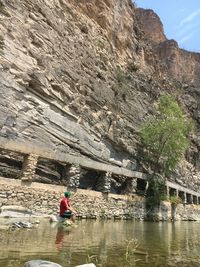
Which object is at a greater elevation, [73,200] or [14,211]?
A: [73,200]

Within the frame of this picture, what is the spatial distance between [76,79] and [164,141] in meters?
12.6

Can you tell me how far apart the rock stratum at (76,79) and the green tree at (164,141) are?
6.12 feet

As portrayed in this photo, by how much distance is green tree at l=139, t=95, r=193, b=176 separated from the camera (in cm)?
3689

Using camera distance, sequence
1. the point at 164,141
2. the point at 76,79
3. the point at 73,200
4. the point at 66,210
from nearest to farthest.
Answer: the point at 66,210
the point at 73,200
the point at 76,79
the point at 164,141

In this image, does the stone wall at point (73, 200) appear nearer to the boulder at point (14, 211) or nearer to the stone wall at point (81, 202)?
the stone wall at point (81, 202)

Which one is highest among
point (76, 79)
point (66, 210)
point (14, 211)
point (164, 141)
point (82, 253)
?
point (76, 79)

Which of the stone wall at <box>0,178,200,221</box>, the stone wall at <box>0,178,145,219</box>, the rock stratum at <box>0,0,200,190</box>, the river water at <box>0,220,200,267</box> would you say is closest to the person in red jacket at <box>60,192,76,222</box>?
the stone wall at <box>0,178,200,221</box>

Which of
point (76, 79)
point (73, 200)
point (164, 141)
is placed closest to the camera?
point (73, 200)

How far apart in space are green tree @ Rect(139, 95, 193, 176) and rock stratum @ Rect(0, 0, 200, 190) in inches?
73.4

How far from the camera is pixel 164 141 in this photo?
3744 cm

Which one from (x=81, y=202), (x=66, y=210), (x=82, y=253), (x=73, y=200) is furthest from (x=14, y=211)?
(x=82, y=253)

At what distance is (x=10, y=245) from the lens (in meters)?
9.07

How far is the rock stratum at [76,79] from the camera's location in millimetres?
25125

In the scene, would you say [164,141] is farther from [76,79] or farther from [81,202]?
[81,202]
